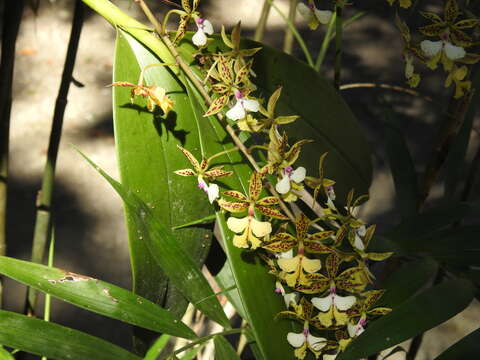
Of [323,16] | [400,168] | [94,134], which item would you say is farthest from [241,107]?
[94,134]

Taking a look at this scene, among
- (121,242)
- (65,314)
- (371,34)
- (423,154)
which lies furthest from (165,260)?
(371,34)

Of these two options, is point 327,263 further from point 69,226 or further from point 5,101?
point 69,226

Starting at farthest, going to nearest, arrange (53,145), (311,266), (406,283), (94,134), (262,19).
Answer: (94,134) → (262,19) → (53,145) → (406,283) → (311,266)

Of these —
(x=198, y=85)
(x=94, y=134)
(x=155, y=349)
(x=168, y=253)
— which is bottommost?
(x=94, y=134)

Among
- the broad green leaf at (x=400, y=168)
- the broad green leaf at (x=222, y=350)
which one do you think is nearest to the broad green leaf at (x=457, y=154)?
the broad green leaf at (x=400, y=168)

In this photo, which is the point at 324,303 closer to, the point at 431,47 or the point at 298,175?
the point at 298,175

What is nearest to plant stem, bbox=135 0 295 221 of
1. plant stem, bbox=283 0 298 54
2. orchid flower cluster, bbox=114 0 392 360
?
orchid flower cluster, bbox=114 0 392 360

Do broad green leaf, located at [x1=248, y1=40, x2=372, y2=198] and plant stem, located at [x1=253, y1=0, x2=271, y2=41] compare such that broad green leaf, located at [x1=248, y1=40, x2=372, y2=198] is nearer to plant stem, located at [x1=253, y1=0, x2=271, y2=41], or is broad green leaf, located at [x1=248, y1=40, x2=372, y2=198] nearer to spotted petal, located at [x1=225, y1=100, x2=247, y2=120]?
spotted petal, located at [x1=225, y1=100, x2=247, y2=120]
